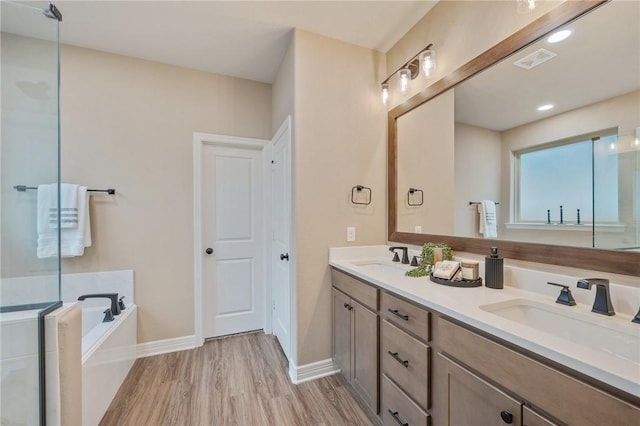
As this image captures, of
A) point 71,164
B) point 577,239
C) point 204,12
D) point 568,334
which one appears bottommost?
point 568,334

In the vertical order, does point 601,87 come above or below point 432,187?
above

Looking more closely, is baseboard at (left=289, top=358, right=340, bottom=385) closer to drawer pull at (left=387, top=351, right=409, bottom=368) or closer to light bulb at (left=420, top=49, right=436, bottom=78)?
drawer pull at (left=387, top=351, right=409, bottom=368)

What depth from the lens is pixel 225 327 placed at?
2.74m

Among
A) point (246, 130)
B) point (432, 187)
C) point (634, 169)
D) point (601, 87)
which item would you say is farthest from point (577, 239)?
point (246, 130)

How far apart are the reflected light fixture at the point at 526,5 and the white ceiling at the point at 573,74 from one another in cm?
17

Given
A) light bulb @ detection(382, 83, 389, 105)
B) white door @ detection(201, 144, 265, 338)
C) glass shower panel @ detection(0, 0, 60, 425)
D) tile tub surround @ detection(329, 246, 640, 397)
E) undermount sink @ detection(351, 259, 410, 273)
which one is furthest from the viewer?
white door @ detection(201, 144, 265, 338)

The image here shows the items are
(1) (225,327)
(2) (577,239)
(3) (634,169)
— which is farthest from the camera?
(1) (225,327)

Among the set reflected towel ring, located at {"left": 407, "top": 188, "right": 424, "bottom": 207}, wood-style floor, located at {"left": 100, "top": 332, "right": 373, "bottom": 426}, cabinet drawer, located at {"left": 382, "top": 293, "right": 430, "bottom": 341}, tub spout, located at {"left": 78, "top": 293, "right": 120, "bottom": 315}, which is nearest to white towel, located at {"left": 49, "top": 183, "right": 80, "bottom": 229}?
tub spout, located at {"left": 78, "top": 293, "right": 120, "bottom": 315}

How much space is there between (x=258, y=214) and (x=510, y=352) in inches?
96.1

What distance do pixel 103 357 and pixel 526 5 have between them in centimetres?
317

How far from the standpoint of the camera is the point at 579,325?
1.01 meters

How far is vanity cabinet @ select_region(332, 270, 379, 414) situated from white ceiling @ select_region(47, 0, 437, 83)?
6.22ft

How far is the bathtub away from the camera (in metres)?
1.53

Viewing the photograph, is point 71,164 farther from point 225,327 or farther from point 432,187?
point 432,187
